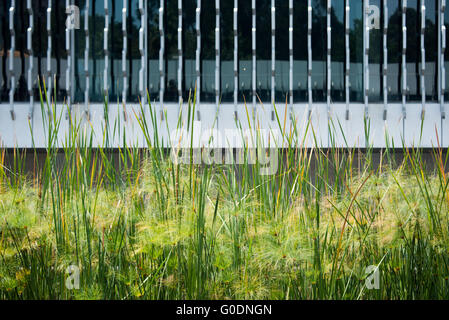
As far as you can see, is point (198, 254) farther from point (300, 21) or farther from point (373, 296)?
point (300, 21)

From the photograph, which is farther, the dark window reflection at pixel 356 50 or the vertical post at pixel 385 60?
the dark window reflection at pixel 356 50

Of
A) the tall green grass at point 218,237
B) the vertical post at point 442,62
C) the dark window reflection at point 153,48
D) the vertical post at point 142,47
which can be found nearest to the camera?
the tall green grass at point 218,237

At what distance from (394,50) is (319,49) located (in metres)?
0.98

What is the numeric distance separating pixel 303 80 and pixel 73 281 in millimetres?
5164

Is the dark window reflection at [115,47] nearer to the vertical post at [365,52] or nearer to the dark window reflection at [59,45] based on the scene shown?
the dark window reflection at [59,45]

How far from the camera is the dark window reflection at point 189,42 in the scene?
21.0 ft

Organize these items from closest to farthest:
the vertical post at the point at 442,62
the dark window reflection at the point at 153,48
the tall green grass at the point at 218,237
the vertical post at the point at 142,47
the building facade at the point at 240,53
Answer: the tall green grass at the point at 218,237 < the vertical post at the point at 442,62 < the vertical post at the point at 142,47 < the building facade at the point at 240,53 < the dark window reflection at the point at 153,48

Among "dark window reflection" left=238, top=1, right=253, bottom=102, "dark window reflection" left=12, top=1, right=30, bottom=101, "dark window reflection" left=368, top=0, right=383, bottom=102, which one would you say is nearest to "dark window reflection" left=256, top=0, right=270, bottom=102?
"dark window reflection" left=238, top=1, right=253, bottom=102

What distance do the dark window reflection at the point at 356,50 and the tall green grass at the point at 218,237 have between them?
4480 millimetres

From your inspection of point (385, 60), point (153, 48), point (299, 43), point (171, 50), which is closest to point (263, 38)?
point (299, 43)

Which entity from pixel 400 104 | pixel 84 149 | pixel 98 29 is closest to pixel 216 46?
pixel 98 29

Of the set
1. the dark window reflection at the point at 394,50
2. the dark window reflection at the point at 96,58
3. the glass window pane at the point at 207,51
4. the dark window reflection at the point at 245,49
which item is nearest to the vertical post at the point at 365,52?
the dark window reflection at the point at 394,50

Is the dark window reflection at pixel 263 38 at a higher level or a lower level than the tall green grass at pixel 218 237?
higher

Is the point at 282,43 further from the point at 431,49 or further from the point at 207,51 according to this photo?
the point at 431,49
